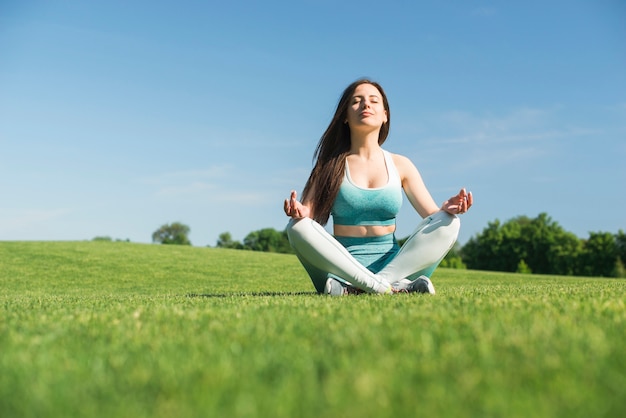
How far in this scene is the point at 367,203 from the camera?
6.64 meters

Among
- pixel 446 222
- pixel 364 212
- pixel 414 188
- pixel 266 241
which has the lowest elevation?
pixel 446 222

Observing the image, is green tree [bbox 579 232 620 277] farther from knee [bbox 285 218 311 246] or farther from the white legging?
knee [bbox 285 218 311 246]

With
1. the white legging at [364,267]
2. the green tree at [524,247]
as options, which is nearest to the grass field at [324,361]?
→ the white legging at [364,267]

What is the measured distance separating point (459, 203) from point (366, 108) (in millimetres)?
1731

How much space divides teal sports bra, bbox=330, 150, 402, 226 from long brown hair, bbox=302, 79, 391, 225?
100mm

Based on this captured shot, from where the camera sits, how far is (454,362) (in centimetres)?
239

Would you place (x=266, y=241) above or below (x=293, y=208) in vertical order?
above

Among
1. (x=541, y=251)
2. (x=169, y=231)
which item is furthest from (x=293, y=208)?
(x=169, y=231)

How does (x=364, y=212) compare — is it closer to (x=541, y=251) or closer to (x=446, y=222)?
(x=446, y=222)

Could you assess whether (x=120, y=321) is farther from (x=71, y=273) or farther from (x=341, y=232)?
(x=71, y=273)

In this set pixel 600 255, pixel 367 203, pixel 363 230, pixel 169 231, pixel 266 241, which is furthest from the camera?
pixel 169 231

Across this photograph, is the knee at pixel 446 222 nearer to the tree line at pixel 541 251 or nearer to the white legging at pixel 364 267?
the white legging at pixel 364 267

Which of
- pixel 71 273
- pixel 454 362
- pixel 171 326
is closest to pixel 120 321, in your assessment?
pixel 171 326

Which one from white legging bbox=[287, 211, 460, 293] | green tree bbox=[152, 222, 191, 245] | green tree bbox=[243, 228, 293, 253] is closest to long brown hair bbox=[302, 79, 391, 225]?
white legging bbox=[287, 211, 460, 293]
